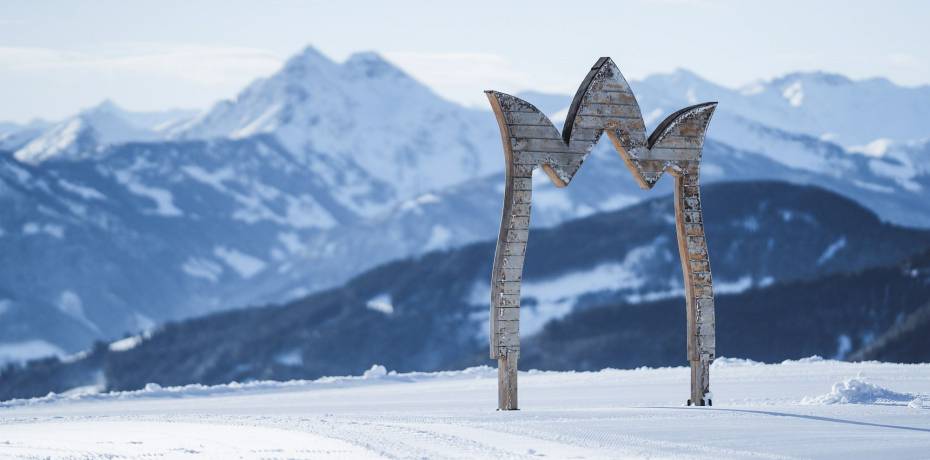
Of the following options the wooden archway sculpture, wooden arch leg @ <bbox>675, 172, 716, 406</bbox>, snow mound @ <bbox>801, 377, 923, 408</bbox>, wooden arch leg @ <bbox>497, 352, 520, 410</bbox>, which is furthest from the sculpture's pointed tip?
snow mound @ <bbox>801, 377, 923, 408</bbox>

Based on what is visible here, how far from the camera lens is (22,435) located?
1977 cm

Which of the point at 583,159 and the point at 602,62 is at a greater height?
the point at 602,62

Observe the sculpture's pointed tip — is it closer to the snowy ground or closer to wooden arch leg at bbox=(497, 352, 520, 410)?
wooden arch leg at bbox=(497, 352, 520, 410)

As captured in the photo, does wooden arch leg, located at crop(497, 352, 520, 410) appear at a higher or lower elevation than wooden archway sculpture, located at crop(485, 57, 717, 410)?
lower

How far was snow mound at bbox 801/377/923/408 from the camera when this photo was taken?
22.8 meters

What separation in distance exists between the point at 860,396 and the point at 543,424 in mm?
6040

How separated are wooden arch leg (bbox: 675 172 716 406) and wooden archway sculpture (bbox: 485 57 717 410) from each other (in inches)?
0.6

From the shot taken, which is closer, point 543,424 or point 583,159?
point 543,424

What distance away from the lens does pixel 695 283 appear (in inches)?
904

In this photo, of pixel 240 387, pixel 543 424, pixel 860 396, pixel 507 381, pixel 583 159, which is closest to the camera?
pixel 543 424

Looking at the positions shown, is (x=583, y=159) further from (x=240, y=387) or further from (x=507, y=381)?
(x=240, y=387)

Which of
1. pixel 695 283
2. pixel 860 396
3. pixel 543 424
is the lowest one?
pixel 543 424

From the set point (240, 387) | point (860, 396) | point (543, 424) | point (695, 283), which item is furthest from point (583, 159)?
point (240, 387)

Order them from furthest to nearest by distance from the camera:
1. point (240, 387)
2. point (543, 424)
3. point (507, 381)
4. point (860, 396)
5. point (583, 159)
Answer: point (240, 387) < point (860, 396) < point (583, 159) < point (507, 381) < point (543, 424)
